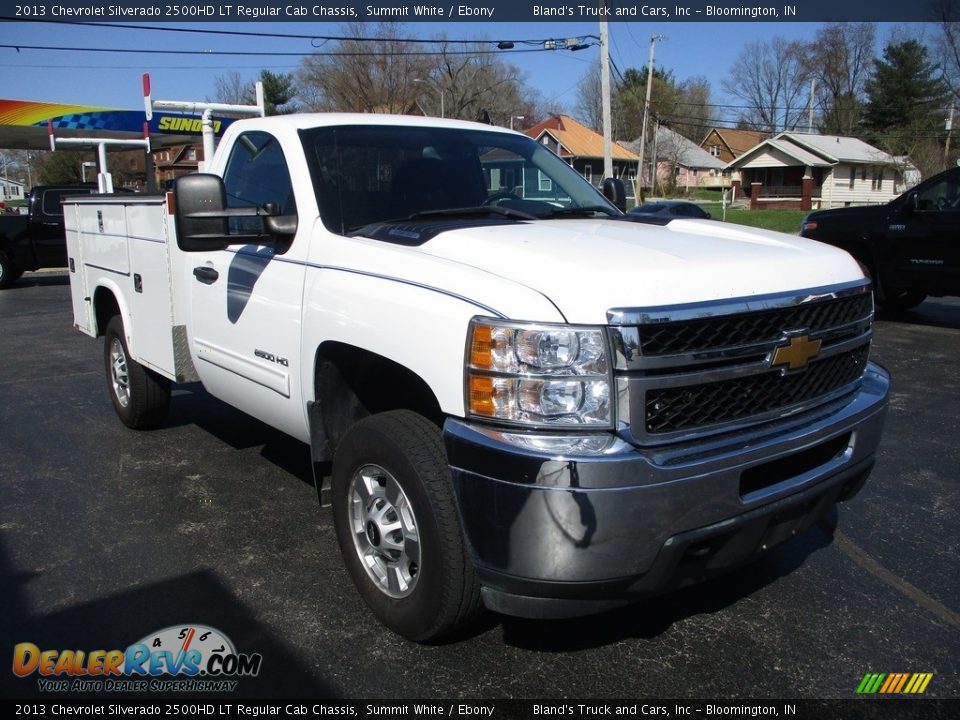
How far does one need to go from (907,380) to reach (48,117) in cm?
2457

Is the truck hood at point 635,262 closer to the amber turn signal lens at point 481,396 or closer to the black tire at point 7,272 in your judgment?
the amber turn signal lens at point 481,396

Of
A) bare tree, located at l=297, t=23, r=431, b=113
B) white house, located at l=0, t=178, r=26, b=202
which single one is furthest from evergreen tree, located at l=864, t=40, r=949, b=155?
white house, located at l=0, t=178, r=26, b=202

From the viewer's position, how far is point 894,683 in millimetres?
2838

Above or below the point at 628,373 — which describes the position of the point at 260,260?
above

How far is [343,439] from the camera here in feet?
10.3

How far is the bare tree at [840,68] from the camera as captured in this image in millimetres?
71812

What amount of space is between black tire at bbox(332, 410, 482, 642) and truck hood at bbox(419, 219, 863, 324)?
0.61 meters

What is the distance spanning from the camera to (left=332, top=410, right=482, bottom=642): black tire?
2680mm

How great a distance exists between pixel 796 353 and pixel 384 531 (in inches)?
62.2

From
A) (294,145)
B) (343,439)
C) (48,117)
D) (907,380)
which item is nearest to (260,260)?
(294,145)

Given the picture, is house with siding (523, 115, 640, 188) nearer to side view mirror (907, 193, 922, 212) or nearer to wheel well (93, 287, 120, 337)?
side view mirror (907, 193, 922, 212)

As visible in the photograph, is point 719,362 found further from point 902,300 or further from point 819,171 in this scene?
point 819,171

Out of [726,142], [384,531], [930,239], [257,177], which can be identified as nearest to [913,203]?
[930,239]

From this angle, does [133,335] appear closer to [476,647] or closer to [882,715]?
[476,647]
